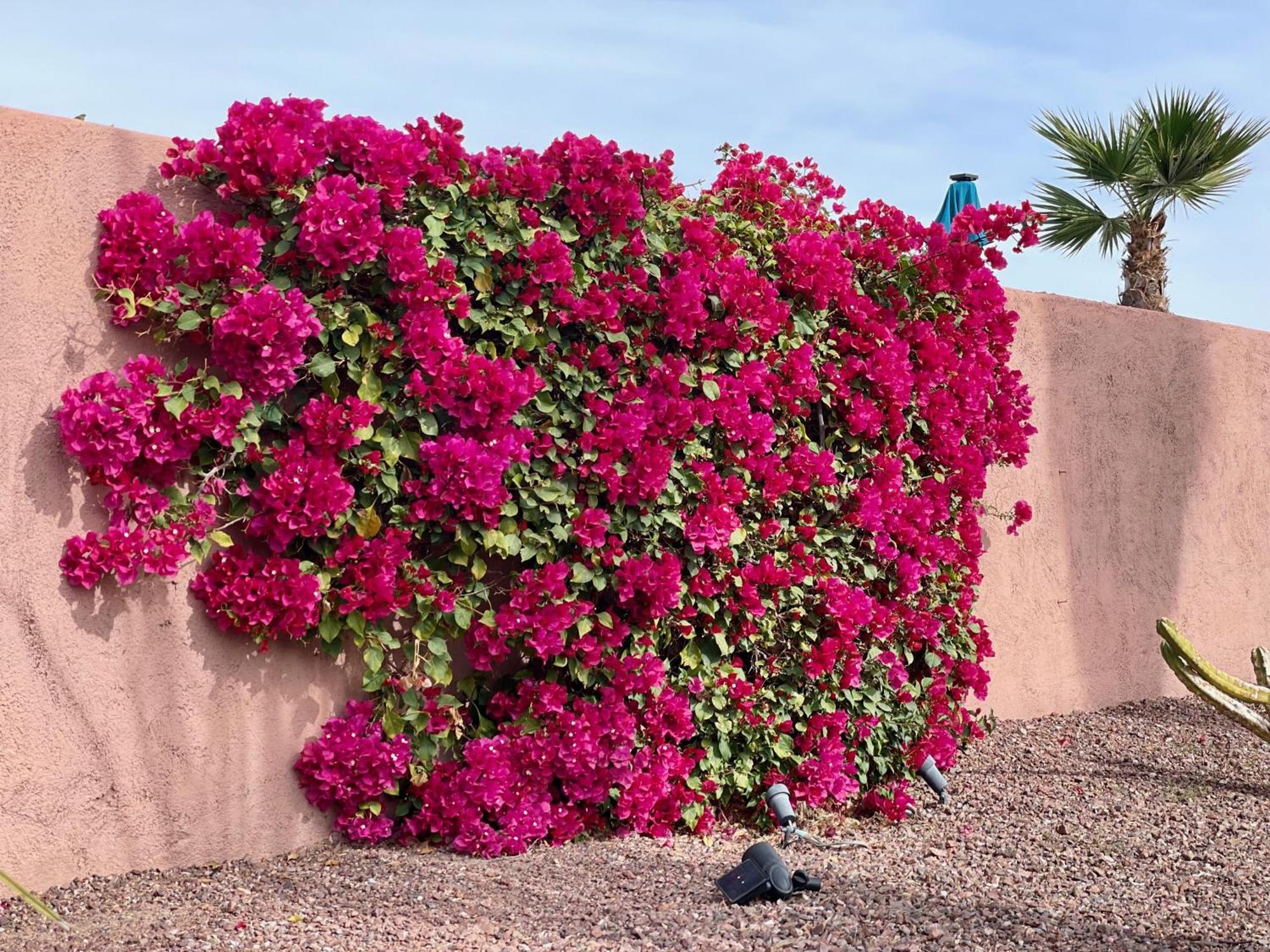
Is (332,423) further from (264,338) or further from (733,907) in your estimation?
(733,907)

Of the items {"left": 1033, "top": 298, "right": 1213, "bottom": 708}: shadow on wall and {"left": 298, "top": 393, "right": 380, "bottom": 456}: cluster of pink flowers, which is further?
{"left": 1033, "top": 298, "right": 1213, "bottom": 708}: shadow on wall

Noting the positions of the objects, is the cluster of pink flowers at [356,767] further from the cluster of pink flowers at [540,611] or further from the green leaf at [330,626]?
the cluster of pink flowers at [540,611]

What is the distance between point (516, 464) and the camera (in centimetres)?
416

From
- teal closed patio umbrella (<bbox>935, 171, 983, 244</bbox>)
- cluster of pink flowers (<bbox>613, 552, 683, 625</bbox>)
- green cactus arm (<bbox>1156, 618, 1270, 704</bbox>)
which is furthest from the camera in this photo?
teal closed patio umbrella (<bbox>935, 171, 983, 244</bbox>)

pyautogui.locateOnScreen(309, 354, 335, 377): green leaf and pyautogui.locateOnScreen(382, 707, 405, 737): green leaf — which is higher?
pyautogui.locateOnScreen(309, 354, 335, 377): green leaf

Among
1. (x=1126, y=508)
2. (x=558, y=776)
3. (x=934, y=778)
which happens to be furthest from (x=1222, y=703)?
(x=558, y=776)

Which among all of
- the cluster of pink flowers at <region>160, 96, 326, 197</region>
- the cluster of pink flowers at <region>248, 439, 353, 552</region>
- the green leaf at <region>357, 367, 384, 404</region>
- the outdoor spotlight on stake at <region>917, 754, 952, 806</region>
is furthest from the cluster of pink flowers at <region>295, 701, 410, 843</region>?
the outdoor spotlight on stake at <region>917, 754, 952, 806</region>

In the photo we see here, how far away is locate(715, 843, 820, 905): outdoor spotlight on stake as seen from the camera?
12.3ft

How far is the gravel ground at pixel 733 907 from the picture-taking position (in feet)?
11.4

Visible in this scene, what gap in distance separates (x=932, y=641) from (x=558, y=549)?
6.59ft

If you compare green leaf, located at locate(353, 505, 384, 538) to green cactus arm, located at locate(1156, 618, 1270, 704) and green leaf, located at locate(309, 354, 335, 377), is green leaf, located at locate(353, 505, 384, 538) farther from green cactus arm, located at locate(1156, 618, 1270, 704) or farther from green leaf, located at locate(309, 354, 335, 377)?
green cactus arm, located at locate(1156, 618, 1270, 704)

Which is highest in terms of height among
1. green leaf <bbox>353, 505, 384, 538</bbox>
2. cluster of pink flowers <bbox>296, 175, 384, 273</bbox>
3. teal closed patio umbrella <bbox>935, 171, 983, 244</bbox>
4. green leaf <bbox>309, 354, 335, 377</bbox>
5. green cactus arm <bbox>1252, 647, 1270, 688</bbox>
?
teal closed patio umbrella <bbox>935, 171, 983, 244</bbox>

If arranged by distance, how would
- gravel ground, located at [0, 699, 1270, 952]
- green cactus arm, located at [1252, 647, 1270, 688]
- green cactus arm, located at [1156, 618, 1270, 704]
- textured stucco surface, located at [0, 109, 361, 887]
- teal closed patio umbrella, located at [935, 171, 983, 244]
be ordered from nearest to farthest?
1. gravel ground, located at [0, 699, 1270, 952]
2. textured stucco surface, located at [0, 109, 361, 887]
3. green cactus arm, located at [1156, 618, 1270, 704]
4. green cactus arm, located at [1252, 647, 1270, 688]
5. teal closed patio umbrella, located at [935, 171, 983, 244]

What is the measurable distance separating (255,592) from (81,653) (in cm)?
53
